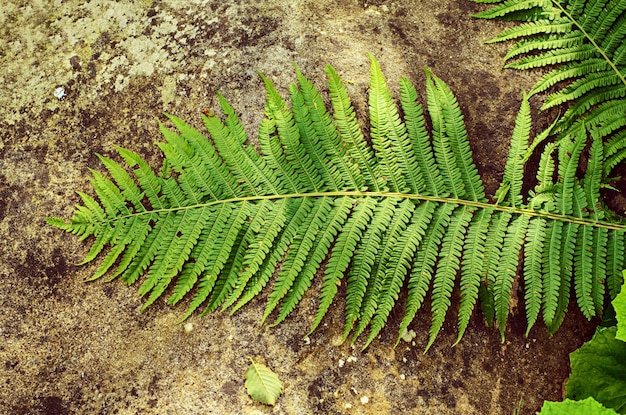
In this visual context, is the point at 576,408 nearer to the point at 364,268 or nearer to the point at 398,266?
the point at 398,266

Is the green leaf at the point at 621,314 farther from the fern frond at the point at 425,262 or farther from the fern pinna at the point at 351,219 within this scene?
the fern frond at the point at 425,262

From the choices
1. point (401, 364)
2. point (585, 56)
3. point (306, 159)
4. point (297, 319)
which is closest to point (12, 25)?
point (306, 159)

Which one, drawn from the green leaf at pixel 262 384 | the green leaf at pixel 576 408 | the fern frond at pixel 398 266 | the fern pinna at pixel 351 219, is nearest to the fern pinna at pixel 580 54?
the fern pinna at pixel 351 219

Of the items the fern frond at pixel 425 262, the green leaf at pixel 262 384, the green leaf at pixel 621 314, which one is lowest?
the green leaf at pixel 262 384

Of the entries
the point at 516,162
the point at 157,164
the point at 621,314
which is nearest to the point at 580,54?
the point at 516,162

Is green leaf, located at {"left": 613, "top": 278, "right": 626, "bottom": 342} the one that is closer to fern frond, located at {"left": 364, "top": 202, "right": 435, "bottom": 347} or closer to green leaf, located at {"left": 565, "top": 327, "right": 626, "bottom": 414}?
green leaf, located at {"left": 565, "top": 327, "right": 626, "bottom": 414}

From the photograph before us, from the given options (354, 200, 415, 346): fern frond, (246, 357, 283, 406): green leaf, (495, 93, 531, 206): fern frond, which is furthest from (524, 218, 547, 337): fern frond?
(246, 357, 283, 406): green leaf
